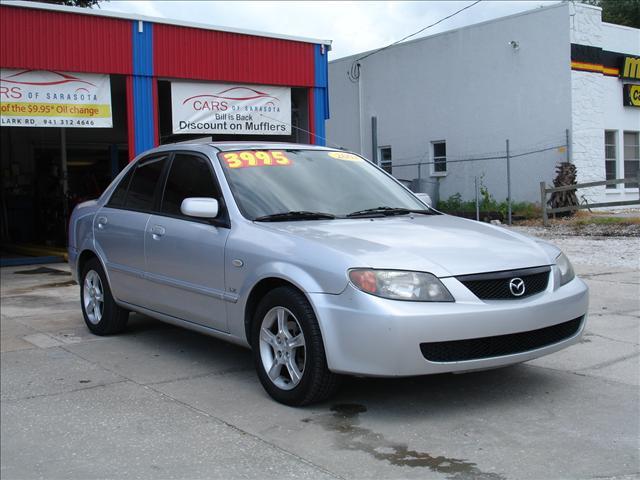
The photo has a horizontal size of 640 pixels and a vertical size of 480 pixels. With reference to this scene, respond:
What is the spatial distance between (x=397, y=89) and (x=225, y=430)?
21.9m

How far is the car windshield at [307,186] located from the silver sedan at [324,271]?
1cm

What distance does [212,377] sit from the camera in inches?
208

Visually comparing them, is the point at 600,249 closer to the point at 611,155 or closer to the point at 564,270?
the point at 564,270

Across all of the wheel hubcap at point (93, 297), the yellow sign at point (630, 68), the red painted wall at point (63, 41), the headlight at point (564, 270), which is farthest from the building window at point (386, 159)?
the headlight at point (564, 270)

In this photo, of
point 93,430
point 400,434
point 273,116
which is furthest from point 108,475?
point 273,116

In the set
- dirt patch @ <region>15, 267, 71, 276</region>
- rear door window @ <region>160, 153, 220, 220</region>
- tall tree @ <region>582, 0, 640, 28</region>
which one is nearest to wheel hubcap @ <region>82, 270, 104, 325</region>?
rear door window @ <region>160, 153, 220, 220</region>

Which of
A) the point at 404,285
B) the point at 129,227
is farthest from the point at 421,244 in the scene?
the point at 129,227

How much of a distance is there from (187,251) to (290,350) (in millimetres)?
1337

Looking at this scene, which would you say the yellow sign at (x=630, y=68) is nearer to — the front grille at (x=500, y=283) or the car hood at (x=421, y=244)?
the car hood at (x=421, y=244)

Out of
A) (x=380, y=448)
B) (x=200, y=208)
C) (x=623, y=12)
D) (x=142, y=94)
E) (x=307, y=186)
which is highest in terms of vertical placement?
(x=623, y=12)

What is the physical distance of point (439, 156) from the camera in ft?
78.6

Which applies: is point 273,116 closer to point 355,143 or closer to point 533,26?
point 533,26

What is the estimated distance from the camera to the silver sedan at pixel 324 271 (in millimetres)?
4066

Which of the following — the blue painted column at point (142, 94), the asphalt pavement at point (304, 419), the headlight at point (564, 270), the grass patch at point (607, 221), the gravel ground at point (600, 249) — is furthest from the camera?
the grass patch at point (607, 221)
